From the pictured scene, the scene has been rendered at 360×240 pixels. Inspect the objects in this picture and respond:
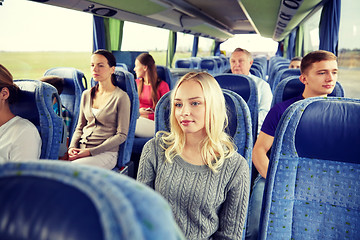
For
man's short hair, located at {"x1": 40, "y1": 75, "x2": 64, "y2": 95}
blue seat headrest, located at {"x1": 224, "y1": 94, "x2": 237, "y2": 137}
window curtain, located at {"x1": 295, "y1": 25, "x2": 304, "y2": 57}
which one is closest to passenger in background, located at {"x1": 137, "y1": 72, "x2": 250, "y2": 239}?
blue seat headrest, located at {"x1": 224, "y1": 94, "x2": 237, "y2": 137}

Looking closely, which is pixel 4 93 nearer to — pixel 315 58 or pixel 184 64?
pixel 315 58

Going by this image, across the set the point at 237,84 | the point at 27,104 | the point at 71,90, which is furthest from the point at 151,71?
the point at 27,104

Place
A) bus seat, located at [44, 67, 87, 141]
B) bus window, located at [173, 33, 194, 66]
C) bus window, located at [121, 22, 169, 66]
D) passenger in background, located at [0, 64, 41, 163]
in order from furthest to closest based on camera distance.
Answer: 1. bus window, located at [173, 33, 194, 66]
2. bus window, located at [121, 22, 169, 66]
3. bus seat, located at [44, 67, 87, 141]
4. passenger in background, located at [0, 64, 41, 163]

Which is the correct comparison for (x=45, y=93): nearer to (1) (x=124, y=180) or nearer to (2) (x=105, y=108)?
(2) (x=105, y=108)

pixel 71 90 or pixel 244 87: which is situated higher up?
pixel 244 87

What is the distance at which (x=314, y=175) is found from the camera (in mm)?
1297

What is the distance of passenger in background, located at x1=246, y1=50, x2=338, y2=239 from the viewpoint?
6.69ft

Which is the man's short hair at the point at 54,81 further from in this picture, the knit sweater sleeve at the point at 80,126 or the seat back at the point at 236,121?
the seat back at the point at 236,121

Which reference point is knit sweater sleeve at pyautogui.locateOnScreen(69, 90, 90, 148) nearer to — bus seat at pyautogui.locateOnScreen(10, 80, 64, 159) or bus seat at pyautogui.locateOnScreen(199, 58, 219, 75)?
bus seat at pyautogui.locateOnScreen(10, 80, 64, 159)

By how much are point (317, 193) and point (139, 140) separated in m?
2.47

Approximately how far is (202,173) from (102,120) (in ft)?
5.56

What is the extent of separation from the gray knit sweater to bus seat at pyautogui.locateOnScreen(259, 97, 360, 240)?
109 mm

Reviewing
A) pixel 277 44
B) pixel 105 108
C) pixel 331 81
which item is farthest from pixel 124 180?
pixel 277 44

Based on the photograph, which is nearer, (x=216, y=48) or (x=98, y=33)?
(x=98, y=33)
